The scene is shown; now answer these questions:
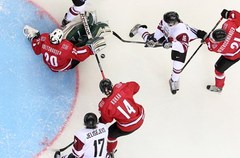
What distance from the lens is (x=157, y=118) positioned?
165 inches

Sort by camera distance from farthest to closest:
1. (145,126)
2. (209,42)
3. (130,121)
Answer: (145,126)
(209,42)
(130,121)

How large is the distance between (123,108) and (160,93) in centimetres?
82

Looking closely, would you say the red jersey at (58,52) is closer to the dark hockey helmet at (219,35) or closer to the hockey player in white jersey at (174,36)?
the hockey player in white jersey at (174,36)

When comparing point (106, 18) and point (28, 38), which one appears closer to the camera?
point (28, 38)

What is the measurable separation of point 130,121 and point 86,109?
62 centimetres

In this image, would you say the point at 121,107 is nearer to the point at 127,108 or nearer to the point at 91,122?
the point at 127,108

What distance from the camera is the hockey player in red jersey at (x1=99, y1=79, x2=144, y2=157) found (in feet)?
11.4

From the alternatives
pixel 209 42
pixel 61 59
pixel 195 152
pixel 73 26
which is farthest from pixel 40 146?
pixel 209 42

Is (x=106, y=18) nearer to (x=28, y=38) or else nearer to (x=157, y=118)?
(x=28, y=38)

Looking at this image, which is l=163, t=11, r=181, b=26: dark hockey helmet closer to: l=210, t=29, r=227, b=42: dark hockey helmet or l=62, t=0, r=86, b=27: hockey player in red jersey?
l=210, t=29, r=227, b=42: dark hockey helmet

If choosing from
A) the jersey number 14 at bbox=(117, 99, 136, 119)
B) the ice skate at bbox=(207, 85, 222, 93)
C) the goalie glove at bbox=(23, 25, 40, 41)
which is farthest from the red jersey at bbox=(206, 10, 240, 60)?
the goalie glove at bbox=(23, 25, 40, 41)

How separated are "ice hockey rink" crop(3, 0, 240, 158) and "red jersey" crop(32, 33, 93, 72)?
0.32 m

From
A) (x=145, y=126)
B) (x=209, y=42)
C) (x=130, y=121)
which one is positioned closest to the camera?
(x=130, y=121)

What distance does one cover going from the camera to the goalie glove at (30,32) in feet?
12.7
